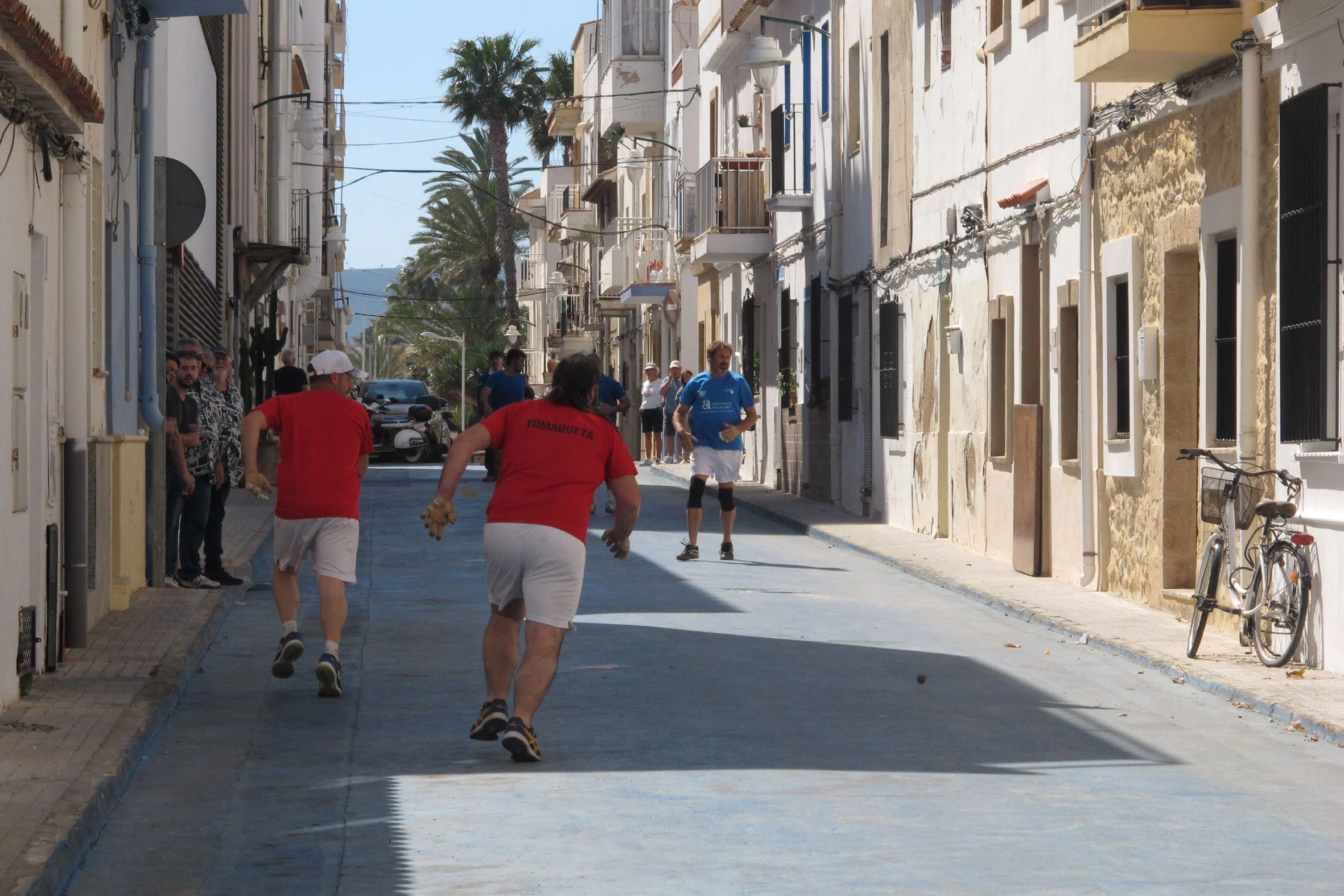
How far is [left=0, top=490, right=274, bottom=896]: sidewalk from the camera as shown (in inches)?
251

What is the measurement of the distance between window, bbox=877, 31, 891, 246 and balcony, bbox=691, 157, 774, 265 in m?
7.91

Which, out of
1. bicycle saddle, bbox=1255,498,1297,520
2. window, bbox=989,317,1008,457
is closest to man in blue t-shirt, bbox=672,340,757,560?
window, bbox=989,317,1008,457

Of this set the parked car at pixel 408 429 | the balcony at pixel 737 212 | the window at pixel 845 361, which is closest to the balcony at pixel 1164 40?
the window at pixel 845 361

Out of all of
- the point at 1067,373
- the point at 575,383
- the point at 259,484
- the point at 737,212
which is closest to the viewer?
the point at 575,383

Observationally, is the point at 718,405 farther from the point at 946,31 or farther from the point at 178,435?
the point at 178,435

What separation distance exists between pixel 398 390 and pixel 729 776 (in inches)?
1422

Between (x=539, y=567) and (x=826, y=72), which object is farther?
(x=826, y=72)

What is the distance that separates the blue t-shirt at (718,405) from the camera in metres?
18.9

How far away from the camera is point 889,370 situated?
23500 millimetres

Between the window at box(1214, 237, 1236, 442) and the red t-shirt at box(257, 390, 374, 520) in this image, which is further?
the window at box(1214, 237, 1236, 442)

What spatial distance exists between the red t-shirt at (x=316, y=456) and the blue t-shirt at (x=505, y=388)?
1309 cm

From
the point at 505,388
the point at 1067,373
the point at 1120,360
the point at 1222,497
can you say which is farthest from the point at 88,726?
the point at 505,388

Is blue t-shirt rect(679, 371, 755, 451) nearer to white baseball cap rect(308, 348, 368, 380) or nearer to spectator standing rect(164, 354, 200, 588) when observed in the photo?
spectator standing rect(164, 354, 200, 588)

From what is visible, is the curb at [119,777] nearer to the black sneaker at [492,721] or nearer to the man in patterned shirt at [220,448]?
the black sneaker at [492,721]
